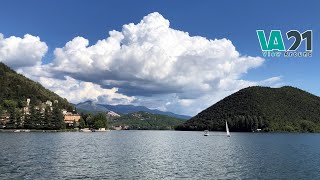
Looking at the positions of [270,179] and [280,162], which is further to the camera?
[280,162]

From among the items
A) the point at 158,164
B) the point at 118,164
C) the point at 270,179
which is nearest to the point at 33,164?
the point at 118,164

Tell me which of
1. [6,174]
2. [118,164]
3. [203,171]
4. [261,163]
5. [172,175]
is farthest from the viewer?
[261,163]

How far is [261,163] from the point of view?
89.4m

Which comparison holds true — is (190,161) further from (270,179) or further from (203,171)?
(270,179)

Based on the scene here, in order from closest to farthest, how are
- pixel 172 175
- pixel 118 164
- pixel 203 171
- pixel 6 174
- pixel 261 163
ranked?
1. pixel 6 174
2. pixel 172 175
3. pixel 203 171
4. pixel 118 164
5. pixel 261 163

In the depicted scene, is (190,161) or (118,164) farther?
(190,161)

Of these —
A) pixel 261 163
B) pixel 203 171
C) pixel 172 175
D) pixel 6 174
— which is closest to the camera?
pixel 6 174

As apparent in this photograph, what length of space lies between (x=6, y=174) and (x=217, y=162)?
47562mm

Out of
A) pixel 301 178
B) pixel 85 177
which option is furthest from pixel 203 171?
pixel 85 177

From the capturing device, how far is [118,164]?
A: 82438 millimetres

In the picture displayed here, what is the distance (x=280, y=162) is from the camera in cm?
9256

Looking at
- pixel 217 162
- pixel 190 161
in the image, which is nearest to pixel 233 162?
pixel 217 162

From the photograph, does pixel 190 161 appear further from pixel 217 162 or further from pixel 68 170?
pixel 68 170

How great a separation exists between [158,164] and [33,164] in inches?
1052
